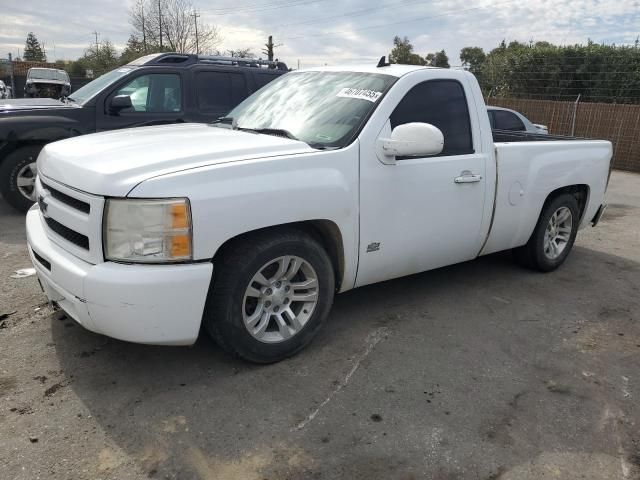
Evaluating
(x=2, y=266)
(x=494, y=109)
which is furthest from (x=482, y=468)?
(x=494, y=109)

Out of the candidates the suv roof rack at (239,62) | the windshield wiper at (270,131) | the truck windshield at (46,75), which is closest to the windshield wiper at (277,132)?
the windshield wiper at (270,131)

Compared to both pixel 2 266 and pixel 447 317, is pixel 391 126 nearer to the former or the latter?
pixel 447 317

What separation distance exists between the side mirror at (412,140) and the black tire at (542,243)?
2.17 metres

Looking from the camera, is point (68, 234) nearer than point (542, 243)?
Yes

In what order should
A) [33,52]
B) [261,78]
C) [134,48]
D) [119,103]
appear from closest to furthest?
[119,103] < [261,78] < [134,48] < [33,52]

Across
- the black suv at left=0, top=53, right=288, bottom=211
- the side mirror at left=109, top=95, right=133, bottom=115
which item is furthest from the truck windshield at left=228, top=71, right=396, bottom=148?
the black suv at left=0, top=53, right=288, bottom=211

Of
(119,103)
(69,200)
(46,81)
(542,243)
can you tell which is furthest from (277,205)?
(46,81)

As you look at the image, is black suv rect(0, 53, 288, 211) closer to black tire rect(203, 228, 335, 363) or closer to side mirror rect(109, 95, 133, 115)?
side mirror rect(109, 95, 133, 115)

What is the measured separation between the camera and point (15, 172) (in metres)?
6.96

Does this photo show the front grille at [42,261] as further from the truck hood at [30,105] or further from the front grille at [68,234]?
the truck hood at [30,105]

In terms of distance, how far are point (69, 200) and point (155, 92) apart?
16.6 ft

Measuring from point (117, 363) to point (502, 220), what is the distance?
126 inches

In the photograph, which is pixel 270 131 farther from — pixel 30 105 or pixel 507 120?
pixel 507 120

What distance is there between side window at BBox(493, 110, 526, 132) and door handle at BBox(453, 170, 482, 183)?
229 inches
